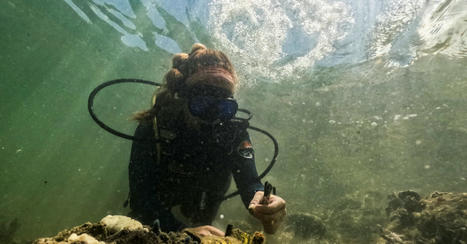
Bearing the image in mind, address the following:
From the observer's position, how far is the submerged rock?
1642 mm

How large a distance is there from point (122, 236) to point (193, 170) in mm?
2579

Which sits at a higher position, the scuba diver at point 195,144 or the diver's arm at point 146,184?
the scuba diver at point 195,144

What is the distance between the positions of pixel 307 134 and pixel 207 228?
23.3 m

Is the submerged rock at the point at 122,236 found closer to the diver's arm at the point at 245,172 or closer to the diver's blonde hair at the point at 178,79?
the diver's arm at the point at 245,172

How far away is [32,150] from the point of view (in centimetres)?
12912

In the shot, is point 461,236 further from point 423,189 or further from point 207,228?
point 423,189

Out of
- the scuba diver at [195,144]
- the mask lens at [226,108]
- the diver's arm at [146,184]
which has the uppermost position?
the mask lens at [226,108]

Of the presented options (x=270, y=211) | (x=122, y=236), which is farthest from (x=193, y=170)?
(x=122, y=236)

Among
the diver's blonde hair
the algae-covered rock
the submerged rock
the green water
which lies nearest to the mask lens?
the diver's blonde hair

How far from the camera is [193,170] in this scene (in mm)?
4270

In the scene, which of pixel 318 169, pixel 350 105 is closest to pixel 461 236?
pixel 350 105

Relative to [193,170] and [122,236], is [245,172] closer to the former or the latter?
[193,170]

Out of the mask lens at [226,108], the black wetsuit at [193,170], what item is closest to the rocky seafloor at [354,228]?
the black wetsuit at [193,170]

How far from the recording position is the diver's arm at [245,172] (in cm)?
419
